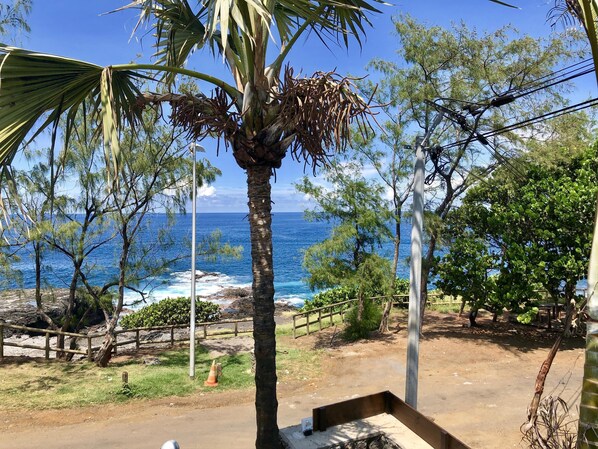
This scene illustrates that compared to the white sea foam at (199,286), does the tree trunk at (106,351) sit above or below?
above

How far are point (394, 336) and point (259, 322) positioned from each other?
44.3ft

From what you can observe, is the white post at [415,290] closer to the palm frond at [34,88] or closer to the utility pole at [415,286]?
the utility pole at [415,286]

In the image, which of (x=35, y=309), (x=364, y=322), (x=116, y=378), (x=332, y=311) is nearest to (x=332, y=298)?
(x=332, y=311)

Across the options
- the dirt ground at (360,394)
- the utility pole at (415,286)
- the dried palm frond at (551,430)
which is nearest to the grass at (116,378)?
the dirt ground at (360,394)

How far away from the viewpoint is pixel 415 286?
683 cm

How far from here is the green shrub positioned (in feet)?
57.6

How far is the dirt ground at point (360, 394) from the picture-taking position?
8961mm

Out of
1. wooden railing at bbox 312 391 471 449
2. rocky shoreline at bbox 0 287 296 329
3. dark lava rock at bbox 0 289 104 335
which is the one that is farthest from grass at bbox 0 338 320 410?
dark lava rock at bbox 0 289 104 335

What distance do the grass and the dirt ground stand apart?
493 millimetres

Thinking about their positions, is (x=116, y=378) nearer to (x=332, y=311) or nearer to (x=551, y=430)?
(x=332, y=311)

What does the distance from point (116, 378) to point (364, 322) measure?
9608mm

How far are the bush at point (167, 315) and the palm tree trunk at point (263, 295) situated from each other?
20.0 m

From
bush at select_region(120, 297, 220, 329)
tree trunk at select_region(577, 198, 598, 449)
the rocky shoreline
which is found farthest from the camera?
bush at select_region(120, 297, 220, 329)

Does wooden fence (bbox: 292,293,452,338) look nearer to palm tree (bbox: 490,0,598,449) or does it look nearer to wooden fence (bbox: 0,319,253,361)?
wooden fence (bbox: 0,319,253,361)
